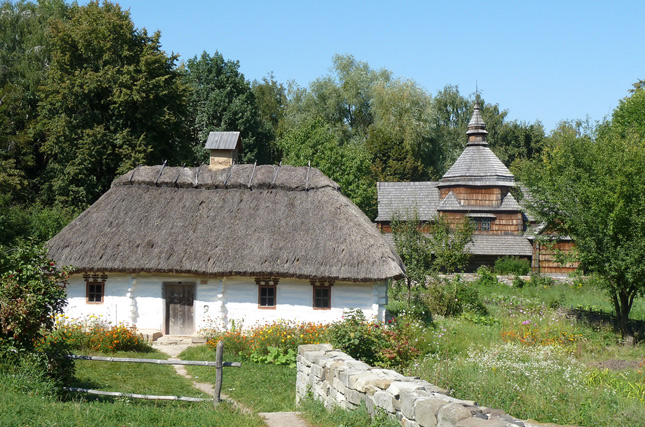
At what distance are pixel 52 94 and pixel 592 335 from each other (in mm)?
25554

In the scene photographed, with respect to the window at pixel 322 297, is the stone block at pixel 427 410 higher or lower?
lower

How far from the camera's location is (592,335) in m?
17.9

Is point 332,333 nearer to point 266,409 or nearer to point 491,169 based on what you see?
point 266,409

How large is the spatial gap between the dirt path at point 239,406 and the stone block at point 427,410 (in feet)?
8.91

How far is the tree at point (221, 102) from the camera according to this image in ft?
131

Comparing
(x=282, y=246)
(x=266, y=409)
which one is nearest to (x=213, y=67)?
(x=282, y=246)

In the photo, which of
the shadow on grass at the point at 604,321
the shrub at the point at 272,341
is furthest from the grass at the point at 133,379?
the shadow on grass at the point at 604,321

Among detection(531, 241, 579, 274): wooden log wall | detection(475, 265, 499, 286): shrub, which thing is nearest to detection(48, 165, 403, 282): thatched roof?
detection(475, 265, 499, 286): shrub

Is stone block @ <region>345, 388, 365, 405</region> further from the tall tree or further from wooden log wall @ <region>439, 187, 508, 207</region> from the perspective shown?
wooden log wall @ <region>439, 187, 508, 207</region>

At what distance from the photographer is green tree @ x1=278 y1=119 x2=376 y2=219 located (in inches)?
1342

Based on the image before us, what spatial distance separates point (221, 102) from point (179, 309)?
2402 cm

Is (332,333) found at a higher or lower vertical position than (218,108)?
lower

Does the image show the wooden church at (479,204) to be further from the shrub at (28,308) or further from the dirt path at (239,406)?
the shrub at (28,308)

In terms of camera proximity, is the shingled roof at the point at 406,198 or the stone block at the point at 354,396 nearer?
the stone block at the point at 354,396
